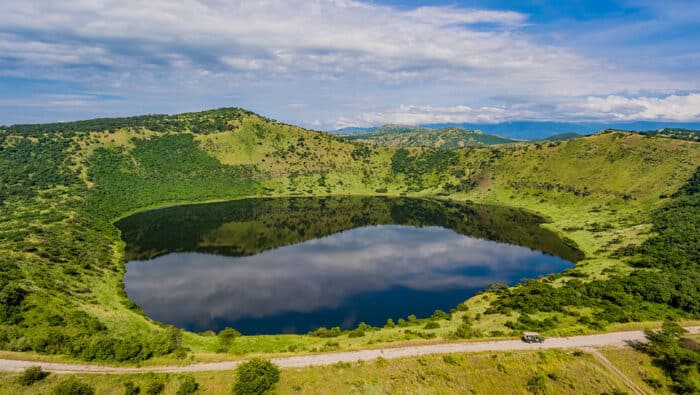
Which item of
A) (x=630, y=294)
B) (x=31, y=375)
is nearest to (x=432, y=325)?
(x=630, y=294)

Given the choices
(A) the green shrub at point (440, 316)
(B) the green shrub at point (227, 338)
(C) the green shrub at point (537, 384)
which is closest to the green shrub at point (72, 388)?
(B) the green shrub at point (227, 338)

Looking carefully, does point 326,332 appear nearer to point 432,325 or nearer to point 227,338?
point 227,338

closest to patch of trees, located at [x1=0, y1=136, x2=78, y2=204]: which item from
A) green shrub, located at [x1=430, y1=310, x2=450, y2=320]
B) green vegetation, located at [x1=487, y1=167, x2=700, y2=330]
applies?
green shrub, located at [x1=430, y1=310, x2=450, y2=320]

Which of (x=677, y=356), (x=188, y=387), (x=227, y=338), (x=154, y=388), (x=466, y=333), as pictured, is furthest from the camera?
(x=227, y=338)

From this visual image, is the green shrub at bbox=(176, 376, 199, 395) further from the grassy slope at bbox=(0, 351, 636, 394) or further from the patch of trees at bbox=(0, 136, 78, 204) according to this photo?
the patch of trees at bbox=(0, 136, 78, 204)

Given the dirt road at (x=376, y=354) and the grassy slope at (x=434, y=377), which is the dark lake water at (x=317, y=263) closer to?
the dirt road at (x=376, y=354)
